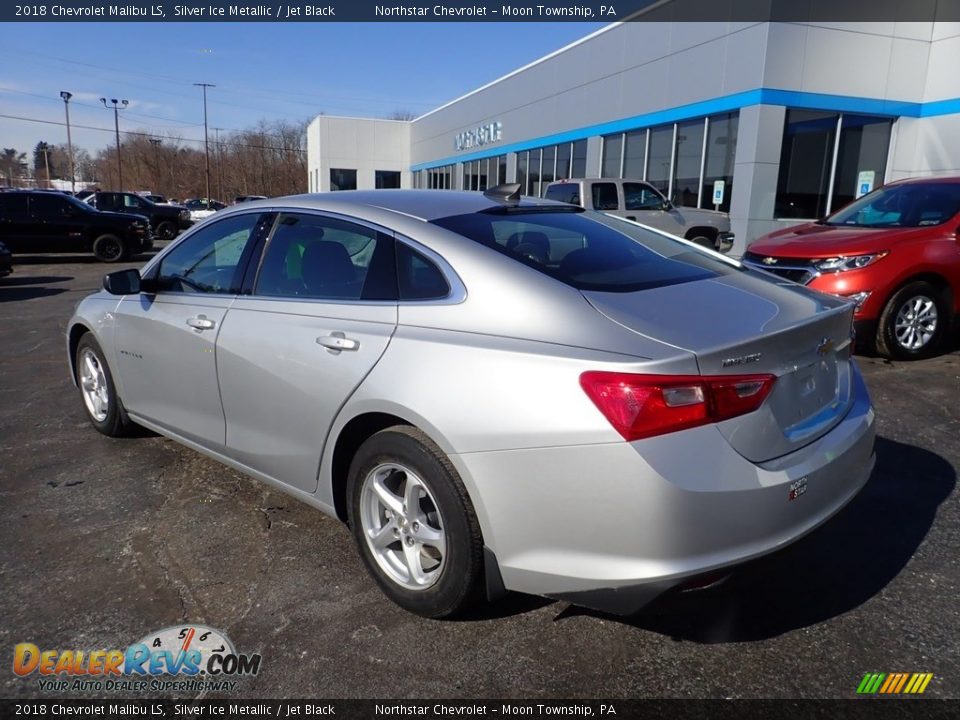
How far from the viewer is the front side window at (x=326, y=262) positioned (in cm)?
286

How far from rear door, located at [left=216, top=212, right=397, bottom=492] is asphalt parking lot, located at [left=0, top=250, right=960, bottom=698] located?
472mm

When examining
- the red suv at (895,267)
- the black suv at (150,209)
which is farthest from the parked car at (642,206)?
the black suv at (150,209)

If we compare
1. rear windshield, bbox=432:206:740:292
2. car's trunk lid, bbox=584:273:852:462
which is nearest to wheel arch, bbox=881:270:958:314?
rear windshield, bbox=432:206:740:292

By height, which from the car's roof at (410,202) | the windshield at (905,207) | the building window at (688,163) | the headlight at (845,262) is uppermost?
the building window at (688,163)

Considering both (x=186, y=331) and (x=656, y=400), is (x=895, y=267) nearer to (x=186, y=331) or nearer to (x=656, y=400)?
(x=656, y=400)

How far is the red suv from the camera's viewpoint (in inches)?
250

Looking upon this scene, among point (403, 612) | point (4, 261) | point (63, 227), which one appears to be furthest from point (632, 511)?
point (63, 227)

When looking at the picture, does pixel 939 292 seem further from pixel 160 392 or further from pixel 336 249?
pixel 160 392

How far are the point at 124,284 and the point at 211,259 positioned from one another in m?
0.62

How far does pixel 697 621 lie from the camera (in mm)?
2631

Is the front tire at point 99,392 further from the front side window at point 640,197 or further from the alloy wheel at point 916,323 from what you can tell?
the front side window at point 640,197

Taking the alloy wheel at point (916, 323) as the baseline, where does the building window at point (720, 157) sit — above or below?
above

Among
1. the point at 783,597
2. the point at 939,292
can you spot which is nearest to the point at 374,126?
the point at 939,292

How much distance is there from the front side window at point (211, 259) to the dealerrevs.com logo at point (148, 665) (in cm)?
165
